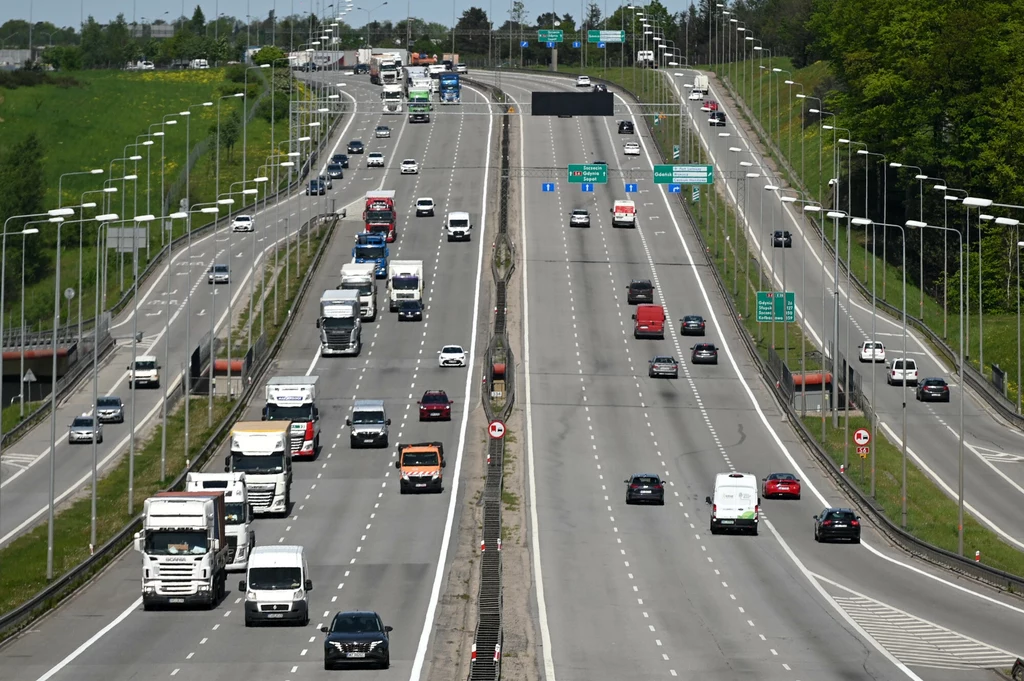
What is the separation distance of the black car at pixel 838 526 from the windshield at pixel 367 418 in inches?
928

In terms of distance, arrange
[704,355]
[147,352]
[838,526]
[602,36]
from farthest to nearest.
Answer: [602,36]
[147,352]
[704,355]
[838,526]

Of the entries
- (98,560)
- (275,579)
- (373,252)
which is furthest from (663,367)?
(275,579)

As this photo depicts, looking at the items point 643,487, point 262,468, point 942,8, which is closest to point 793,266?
point 942,8

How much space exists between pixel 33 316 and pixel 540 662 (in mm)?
102954

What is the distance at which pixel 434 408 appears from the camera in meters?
87.2

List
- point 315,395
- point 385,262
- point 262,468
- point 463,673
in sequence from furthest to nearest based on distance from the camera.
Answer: point 385,262 < point 315,395 < point 262,468 < point 463,673

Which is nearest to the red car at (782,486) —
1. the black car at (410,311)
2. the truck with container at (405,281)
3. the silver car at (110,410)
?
the silver car at (110,410)

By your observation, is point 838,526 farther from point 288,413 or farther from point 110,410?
point 110,410

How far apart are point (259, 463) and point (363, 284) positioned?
140 ft

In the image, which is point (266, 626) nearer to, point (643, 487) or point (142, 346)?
point (643, 487)

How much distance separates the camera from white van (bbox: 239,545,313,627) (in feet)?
160

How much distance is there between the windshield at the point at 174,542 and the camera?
50.7 metres

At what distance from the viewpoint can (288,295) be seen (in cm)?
11500

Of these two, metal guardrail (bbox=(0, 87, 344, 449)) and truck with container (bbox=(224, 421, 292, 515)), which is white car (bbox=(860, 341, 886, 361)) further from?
truck with container (bbox=(224, 421, 292, 515))
